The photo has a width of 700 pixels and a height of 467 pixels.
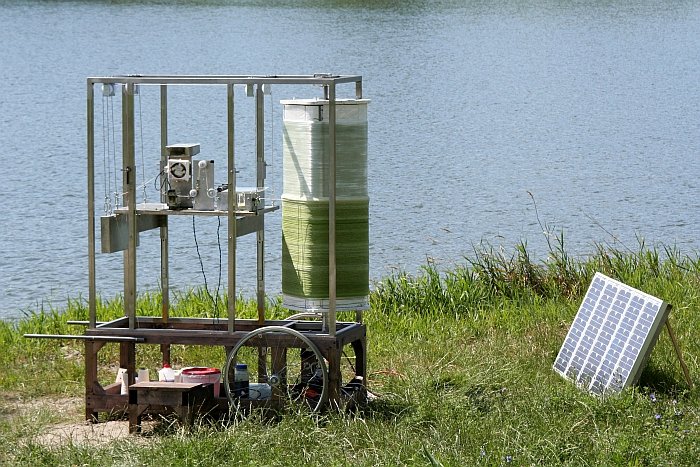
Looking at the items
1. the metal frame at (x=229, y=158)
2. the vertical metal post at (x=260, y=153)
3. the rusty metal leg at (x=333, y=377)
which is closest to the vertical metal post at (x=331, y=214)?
the metal frame at (x=229, y=158)

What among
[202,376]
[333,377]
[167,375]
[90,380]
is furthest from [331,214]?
[90,380]

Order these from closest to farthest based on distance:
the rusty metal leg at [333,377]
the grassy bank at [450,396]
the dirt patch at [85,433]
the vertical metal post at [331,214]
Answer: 1. the grassy bank at [450,396]
2. the dirt patch at [85,433]
3. the vertical metal post at [331,214]
4. the rusty metal leg at [333,377]

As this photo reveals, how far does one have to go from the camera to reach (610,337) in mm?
7426

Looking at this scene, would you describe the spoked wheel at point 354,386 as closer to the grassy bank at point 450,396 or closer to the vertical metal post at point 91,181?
the grassy bank at point 450,396

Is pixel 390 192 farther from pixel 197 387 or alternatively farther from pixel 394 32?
pixel 394 32

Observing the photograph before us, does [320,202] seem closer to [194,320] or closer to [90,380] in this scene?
[194,320]

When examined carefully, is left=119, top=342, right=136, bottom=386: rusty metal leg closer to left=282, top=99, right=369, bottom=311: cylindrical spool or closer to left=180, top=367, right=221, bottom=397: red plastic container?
left=180, top=367, right=221, bottom=397: red plastic container

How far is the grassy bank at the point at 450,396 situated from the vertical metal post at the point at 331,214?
588mm

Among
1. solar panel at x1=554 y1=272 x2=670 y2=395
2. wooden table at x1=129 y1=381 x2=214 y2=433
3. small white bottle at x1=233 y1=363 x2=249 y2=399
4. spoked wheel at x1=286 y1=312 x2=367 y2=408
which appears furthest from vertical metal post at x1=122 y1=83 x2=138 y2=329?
solar panel at x1=554 y1=272 x2=670 y2=395

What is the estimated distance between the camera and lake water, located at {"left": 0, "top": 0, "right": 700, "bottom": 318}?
49.3 feet

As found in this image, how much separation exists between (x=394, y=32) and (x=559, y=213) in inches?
1058

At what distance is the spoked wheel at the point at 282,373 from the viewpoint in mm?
6746

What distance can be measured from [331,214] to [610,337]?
186 centimetres

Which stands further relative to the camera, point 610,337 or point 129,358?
point 610,337
